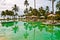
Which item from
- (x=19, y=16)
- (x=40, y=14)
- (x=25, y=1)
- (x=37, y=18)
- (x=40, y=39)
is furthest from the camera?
(x=19, y=16)

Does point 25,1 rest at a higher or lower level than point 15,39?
higher

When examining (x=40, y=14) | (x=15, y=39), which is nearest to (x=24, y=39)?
(x=15, y=39)

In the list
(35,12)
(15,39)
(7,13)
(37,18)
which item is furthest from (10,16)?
(15,39)

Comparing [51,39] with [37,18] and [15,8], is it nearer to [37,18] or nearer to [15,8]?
[37,18]

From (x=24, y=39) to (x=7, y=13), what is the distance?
5617cm

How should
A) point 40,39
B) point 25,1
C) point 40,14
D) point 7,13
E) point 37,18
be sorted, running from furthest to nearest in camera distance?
point 7,13, point 25,1, point 40,14, point 37,18, point 40,39

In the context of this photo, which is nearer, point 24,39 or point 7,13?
point 24,39

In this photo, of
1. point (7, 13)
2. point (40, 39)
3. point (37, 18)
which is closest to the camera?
point (40, 39)

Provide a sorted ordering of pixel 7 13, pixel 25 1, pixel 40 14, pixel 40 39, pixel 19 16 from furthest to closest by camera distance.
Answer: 1. pixel 19 16
2. pixel 7 13
3. pixel 25 1
4. pixel 40 14
5. pixel 40 39

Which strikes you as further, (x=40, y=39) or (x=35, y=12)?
(x=35, y=12)

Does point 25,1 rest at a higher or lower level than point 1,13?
higher

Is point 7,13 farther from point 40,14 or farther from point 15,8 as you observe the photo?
point 40,14

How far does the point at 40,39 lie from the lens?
15.7 meters

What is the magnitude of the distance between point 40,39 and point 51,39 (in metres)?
1.04
